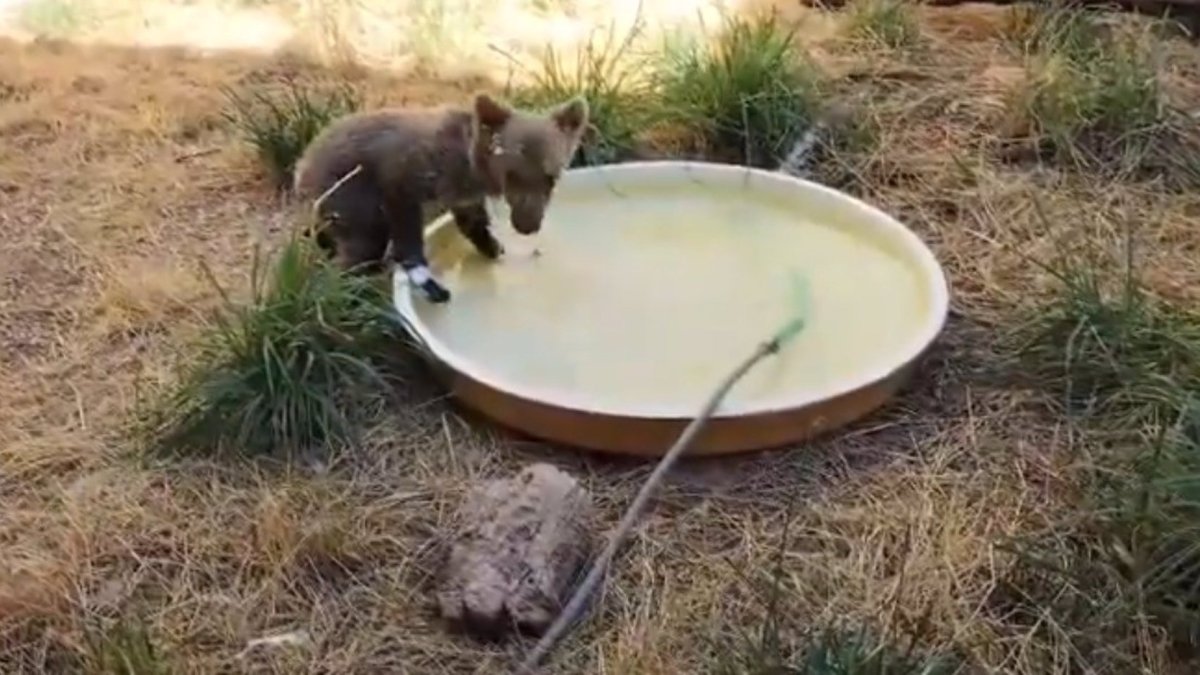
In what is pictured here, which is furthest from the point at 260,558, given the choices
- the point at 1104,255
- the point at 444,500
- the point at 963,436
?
the point at 1104,255

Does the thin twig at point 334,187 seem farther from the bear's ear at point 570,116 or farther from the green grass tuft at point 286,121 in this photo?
the green grass tuft at point 286,121

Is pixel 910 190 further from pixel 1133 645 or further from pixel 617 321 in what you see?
pixel 1133 645

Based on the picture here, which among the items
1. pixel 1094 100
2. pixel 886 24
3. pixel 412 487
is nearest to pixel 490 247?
pixel 412 487

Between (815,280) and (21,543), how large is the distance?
162 cm

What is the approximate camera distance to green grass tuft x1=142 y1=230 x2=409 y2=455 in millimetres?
3098

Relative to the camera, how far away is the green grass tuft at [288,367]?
3098 mm

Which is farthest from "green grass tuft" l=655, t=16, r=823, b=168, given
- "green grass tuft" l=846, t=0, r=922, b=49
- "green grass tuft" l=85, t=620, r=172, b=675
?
"green grass tuft" l=85, t=620, r=172, b=675

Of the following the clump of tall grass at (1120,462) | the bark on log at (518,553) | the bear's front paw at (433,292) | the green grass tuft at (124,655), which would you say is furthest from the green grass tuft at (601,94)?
the green grass tuft at (124,655)

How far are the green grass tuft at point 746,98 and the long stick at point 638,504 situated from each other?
956mm

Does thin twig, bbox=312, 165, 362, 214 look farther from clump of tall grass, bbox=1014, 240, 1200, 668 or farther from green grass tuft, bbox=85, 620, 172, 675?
clump of tall grass, bbox=1014, 240, 1200, 668

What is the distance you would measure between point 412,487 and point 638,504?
0.44 metres

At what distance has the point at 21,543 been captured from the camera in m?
2.88

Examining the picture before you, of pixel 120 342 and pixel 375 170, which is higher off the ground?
pixel 375 170

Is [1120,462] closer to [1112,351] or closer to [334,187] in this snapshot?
[1112,351]
